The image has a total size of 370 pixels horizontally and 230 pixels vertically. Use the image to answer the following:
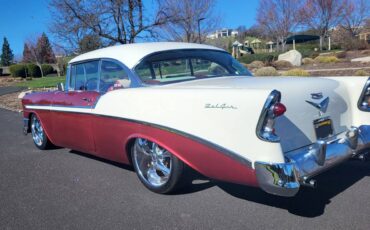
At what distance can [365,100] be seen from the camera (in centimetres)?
382

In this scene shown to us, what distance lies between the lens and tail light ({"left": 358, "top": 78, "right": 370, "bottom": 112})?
3796mm

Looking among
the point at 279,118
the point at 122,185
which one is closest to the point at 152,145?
the point at 122,185

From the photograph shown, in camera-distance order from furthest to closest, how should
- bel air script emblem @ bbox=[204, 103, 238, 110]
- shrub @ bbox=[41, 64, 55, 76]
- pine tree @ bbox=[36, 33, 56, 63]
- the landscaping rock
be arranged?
1. pine tree @ bbox=[36, 33, 56, 63]
2. shrub @ bbox=[41, 64, 55, 76]
3. the landscaping rock
4. bel air script emblem @ bbox=[204, 103, 238, 110]

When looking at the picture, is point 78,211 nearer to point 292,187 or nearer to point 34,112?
point 292,187

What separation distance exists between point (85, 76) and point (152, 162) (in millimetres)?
1717

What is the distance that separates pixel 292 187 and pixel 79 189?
239 cm

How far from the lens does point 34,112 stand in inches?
232

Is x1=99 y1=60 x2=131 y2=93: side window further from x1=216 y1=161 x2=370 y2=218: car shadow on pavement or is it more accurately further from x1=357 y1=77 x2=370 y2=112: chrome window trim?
x1=357 y1=77 x2=370 y2=112: chrome window trim

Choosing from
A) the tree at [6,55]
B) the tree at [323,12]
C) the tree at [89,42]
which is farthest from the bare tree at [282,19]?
the tree at [6,55]

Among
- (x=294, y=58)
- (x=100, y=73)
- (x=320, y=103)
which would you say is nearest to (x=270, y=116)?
(x=320, y=103)

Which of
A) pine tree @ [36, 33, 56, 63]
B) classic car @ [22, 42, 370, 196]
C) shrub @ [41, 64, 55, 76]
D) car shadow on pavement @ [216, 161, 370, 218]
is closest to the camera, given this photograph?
classic car @ [22, 42, 370, 196]

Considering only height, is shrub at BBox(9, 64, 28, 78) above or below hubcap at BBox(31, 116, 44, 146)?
above

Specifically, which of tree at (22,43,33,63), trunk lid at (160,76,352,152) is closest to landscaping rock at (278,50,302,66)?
trunk lid at (160,76,352,152)

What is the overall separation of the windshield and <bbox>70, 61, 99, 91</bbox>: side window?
→ 79cm
